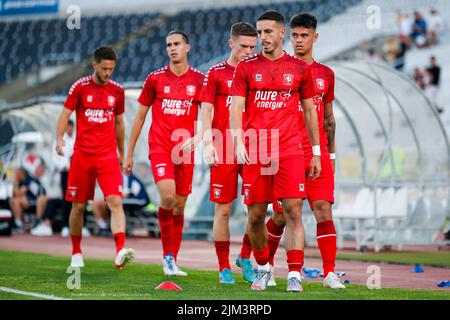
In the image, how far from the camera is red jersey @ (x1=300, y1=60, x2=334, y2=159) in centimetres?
905

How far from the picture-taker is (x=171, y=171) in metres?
10.7

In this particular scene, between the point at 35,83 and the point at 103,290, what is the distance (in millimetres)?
30803

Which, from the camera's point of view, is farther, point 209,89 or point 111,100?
point 111,100

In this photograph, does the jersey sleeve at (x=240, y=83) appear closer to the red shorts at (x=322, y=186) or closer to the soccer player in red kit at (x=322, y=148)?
the soccer player in red kit at (x=322, y=148)

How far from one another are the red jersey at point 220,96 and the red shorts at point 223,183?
13 cm

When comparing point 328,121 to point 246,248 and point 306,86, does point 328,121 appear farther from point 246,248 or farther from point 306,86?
point 246,248

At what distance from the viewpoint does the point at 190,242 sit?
60.8 ft

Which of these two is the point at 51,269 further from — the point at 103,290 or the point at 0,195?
the point at 0,195

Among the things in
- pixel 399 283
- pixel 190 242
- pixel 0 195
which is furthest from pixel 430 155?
pixel 0 195

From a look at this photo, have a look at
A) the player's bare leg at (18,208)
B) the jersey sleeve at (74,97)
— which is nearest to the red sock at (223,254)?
the jersey sleeve at (74,97)

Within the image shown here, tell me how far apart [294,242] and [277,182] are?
520 mm

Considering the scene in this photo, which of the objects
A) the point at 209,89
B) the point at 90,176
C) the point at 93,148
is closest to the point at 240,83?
the point at 209,89

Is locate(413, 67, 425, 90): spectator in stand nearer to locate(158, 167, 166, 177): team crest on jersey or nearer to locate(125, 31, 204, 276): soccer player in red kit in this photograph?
locate(125, 31, 204, 276): soccer player in red kit
